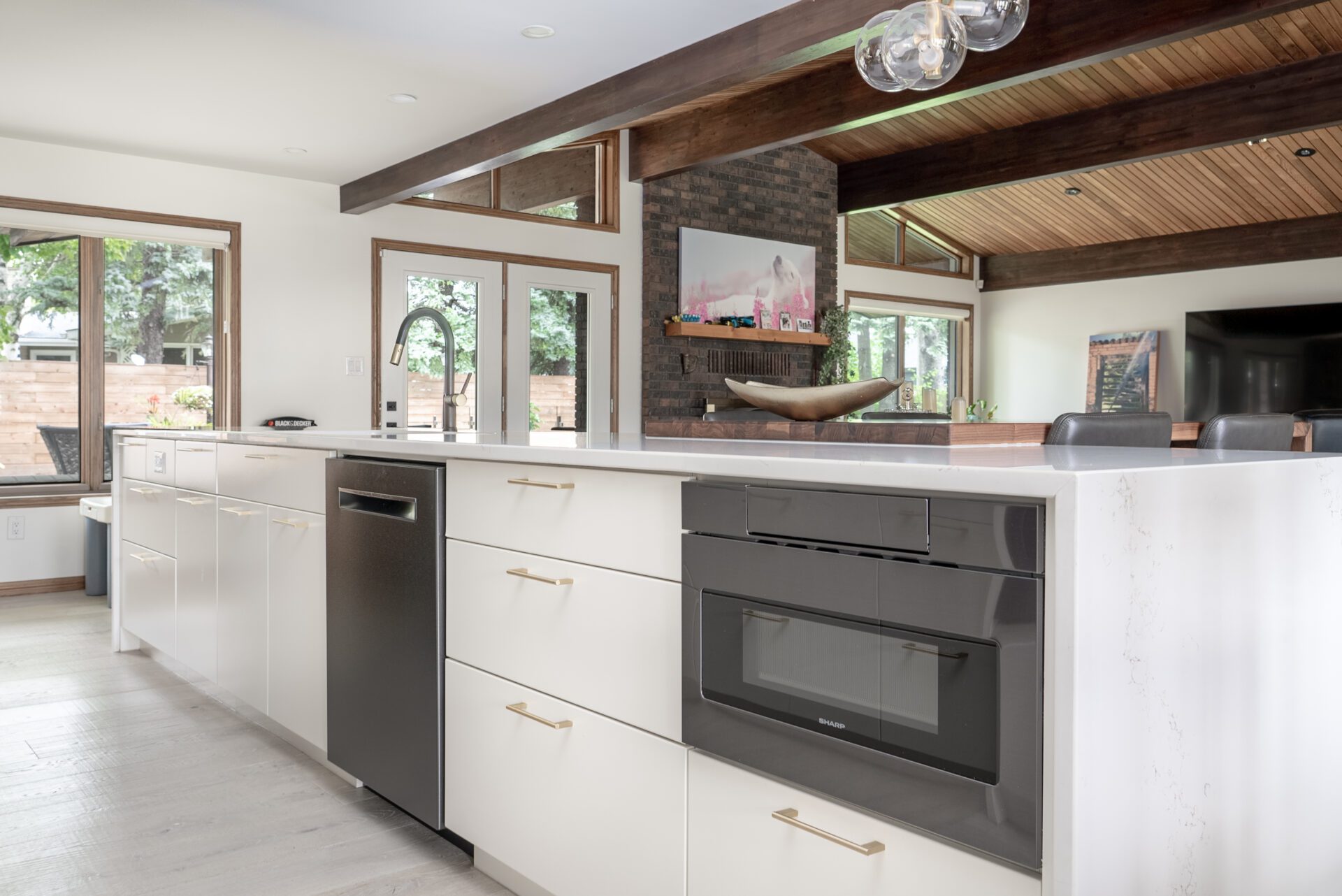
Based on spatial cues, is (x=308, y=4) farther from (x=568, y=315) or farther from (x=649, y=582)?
(x=568, y=315)

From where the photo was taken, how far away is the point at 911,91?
4961mm

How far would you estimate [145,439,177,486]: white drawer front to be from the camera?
3379 mm

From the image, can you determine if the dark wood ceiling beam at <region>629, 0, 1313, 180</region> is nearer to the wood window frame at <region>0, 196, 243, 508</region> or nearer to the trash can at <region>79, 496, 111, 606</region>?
the wood window frame at <region>0, 196, 243, 508</region>

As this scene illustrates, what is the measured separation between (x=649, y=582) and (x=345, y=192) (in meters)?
5.37

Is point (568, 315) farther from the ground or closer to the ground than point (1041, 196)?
closer to the ground

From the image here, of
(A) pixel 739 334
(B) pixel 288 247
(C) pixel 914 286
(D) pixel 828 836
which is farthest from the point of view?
(C) pixel 914 286

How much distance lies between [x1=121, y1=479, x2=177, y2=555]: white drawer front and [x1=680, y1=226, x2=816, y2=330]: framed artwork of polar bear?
460 cm

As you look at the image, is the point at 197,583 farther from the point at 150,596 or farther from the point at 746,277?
the point at 746,277

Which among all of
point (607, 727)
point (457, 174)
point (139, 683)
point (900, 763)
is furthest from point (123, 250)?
point (900, 763)

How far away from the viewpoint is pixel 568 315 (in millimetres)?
7176

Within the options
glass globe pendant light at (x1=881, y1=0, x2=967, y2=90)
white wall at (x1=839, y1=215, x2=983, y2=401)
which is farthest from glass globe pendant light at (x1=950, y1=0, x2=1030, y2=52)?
white wall at (x1=839, y1=215, x2=983, y2=401)

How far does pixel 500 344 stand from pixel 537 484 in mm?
5275

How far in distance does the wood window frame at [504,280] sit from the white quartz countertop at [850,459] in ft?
12.9

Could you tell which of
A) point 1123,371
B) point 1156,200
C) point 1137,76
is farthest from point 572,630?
point 1123,371
